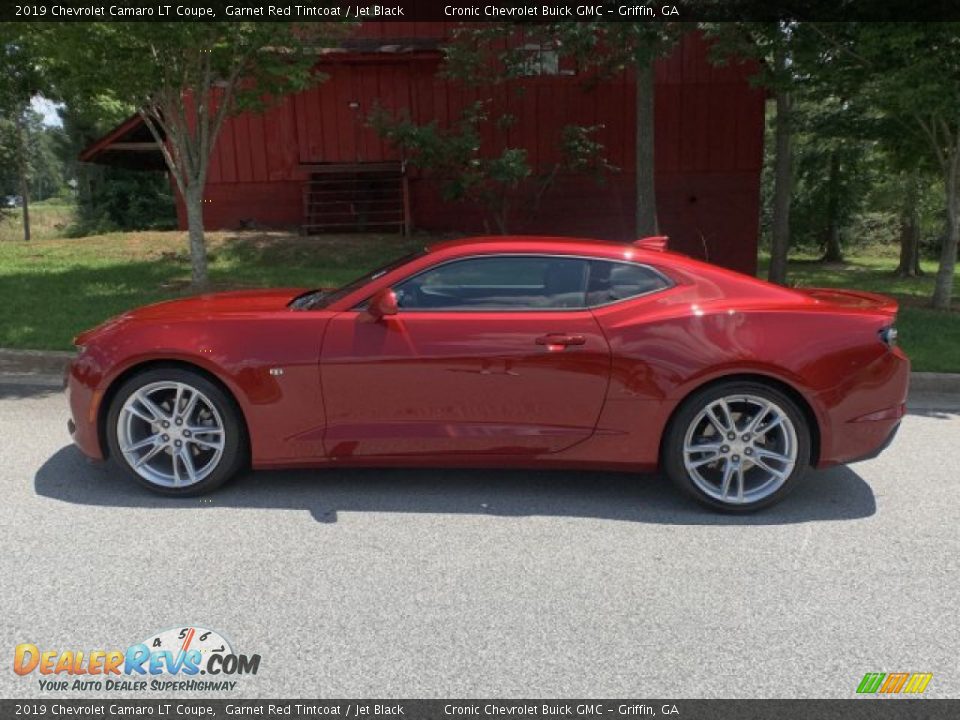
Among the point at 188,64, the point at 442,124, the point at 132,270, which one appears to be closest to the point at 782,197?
the point at 442,124

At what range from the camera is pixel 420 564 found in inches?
129

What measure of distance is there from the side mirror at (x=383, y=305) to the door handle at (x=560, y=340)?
777 mm

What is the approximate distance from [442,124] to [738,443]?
15.2 m

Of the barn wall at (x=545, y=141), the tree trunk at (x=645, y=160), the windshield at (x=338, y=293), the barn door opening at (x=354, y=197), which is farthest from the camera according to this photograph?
the barn wall at (x=545, y=141)

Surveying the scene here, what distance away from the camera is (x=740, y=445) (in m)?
3.82

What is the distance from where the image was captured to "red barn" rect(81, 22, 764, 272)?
17406 millimetres

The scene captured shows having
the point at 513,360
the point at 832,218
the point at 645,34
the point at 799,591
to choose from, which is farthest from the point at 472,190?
the point at 832,218

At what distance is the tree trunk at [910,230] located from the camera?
2172cm

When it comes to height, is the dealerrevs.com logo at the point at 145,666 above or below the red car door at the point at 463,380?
below

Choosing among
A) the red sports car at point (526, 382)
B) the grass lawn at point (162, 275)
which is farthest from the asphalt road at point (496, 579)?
the grass lawn at point (162, 275)

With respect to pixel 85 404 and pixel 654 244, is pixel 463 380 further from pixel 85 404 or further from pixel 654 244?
pixel 85 404

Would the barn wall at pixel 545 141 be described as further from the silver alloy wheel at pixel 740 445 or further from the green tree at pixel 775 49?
the silver alloy wheel at pixel 740 445

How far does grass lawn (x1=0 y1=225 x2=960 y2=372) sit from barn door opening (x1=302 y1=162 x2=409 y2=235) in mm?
1105

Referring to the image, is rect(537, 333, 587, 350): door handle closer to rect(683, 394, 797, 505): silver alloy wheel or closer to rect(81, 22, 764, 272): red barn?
rect(683, 394, 797, 505): silver alloy wheel
